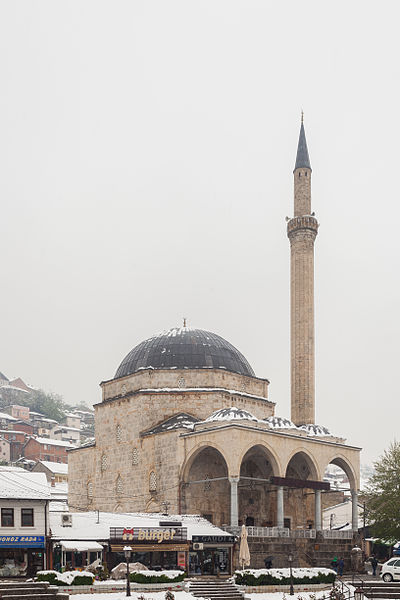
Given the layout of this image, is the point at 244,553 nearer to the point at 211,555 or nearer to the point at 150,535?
the point at 211,555

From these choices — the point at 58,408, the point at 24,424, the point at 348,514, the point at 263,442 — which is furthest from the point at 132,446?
the point at 58,408

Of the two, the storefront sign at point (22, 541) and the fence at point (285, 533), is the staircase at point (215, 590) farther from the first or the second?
the fence at point (285, 533)

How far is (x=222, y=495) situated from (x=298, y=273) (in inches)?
546

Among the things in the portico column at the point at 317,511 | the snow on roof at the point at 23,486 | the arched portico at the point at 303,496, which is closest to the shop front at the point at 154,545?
the snow on roof at the point at 23,486

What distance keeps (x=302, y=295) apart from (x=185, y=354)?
7.49m

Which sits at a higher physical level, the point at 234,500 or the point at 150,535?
the point at 234,500

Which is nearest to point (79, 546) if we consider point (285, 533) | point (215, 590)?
point (215, 590)

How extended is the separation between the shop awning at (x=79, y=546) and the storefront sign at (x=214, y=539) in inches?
173

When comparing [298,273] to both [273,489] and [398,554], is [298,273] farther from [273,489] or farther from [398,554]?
[398,554]

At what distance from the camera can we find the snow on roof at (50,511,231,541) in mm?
29648

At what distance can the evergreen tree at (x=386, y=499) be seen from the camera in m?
39.6

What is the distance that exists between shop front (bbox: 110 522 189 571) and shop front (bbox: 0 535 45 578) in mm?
2871

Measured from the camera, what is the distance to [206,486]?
39.2 meters

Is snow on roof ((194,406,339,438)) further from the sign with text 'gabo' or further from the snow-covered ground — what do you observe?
the snow-covered ground
